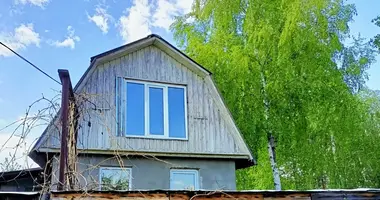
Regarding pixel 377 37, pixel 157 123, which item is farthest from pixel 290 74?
pixel 377 37

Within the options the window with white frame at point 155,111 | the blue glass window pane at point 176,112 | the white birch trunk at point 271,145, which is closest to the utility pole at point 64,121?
the window with white frame at point 155,111

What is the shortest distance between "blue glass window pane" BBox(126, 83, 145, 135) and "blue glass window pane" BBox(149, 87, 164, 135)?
0.20m

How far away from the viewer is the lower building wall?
966cm

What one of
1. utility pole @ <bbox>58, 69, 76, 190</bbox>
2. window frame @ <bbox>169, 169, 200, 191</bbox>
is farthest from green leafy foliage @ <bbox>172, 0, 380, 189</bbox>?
utility pole @ <bbox>58, 69, 76, 190</bbox>

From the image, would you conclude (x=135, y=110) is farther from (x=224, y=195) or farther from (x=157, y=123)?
(x=224, y=195)

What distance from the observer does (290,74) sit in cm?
1273

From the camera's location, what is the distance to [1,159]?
557 cm

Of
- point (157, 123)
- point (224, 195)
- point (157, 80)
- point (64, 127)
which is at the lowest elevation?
point (224, 195)

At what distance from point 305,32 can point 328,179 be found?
536cm

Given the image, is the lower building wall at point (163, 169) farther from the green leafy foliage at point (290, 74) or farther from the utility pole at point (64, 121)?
the utility pole at point (64, 121)

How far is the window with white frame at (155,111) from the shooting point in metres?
10.2

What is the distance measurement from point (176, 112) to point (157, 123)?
1.84 feet

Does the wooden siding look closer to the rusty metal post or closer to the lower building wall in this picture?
the lower building wall

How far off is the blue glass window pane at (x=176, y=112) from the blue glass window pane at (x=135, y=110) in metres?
0.69
